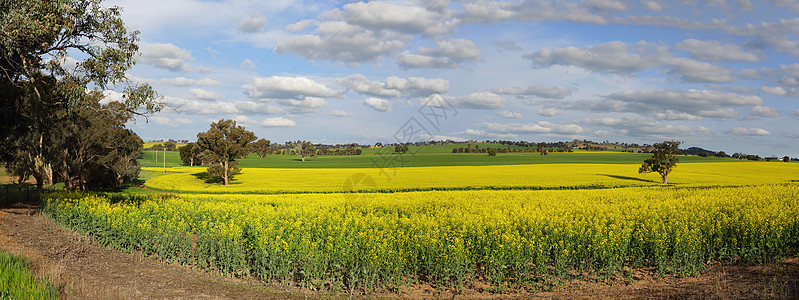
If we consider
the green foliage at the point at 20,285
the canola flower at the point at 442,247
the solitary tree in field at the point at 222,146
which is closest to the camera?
the green foliage at the point at 20,285

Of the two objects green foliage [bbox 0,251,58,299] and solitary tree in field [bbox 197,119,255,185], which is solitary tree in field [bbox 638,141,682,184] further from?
green foliage [bbox 0,251,58,299]

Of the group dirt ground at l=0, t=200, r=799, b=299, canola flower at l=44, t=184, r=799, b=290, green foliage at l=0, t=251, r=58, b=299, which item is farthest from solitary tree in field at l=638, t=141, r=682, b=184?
green foliage at l=0, t=251, r=58, b=299

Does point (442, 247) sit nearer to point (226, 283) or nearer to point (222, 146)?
point (226, 283)

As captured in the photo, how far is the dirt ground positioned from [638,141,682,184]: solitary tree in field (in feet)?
158

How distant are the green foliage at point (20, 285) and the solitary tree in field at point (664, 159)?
63321 millimetres

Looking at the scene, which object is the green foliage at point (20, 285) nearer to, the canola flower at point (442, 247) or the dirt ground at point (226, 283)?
the dirt ground at point (226, 283)

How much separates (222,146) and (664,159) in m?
62.1

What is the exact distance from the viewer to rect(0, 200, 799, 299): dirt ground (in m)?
10.2

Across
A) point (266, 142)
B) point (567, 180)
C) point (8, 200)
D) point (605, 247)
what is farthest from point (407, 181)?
point (266, 142)

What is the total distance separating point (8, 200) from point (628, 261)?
126 ft

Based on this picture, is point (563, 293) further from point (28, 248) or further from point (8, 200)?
point (8, 200)

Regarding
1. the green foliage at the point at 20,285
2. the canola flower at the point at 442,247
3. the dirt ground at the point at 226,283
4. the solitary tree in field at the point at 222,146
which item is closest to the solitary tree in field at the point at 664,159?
the canola flower at the point at 442,247

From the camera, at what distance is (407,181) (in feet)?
167

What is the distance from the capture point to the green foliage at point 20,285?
29.8ft
